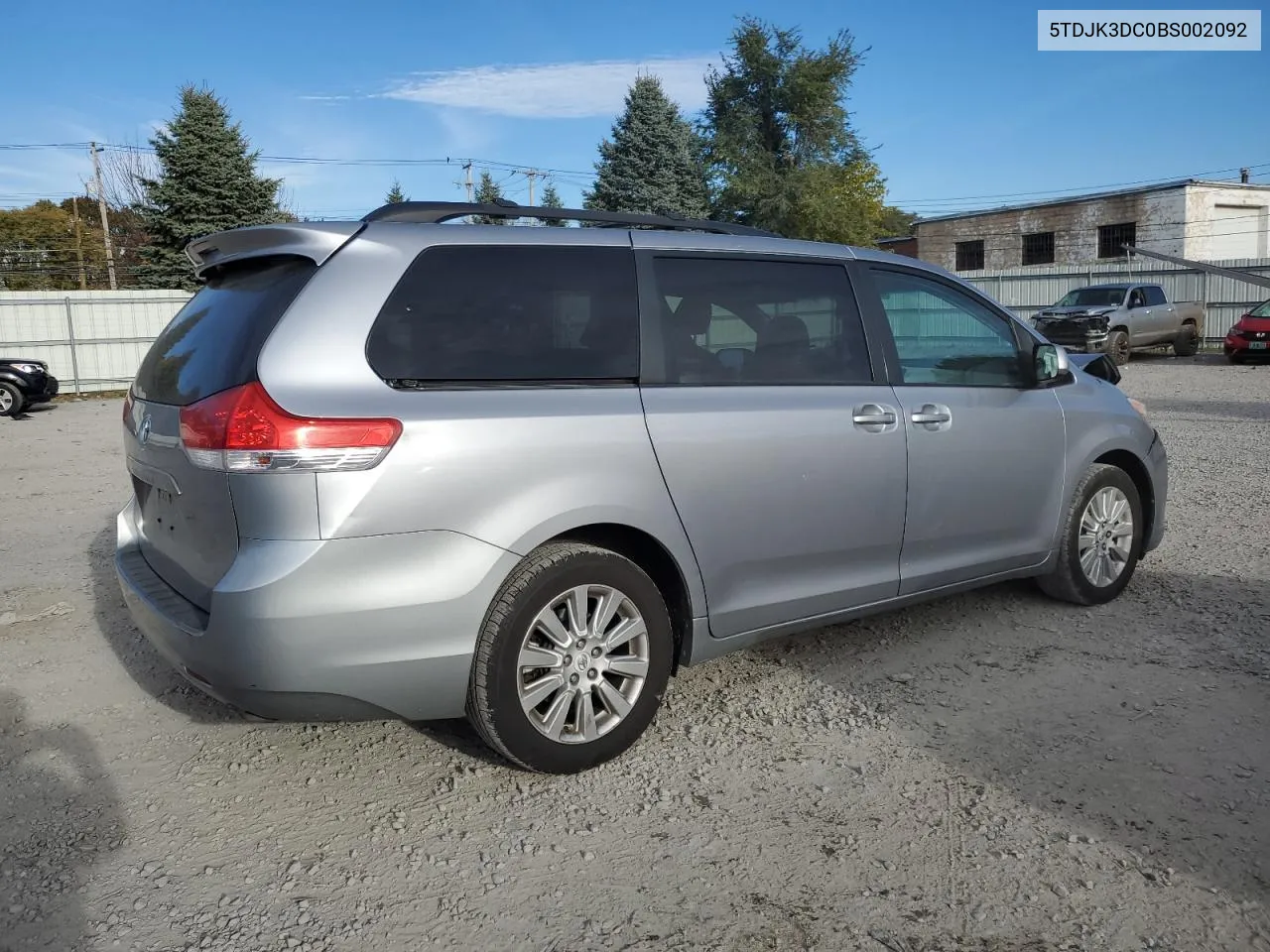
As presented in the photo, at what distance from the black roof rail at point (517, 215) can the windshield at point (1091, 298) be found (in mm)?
21662

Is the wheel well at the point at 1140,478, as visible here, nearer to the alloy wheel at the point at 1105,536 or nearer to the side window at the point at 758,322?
the alloy wheel at the point at 1105,536

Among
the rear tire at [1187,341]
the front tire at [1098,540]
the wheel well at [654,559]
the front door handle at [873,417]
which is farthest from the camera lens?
the rear tire at [1187,341]

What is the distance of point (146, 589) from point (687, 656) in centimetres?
187

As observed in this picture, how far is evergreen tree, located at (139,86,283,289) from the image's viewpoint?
103ft

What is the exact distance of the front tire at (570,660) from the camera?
10.5ft

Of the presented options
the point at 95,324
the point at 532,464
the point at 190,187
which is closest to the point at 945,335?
the point at 532,464

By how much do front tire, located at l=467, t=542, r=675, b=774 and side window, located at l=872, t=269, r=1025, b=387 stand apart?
1671 mm

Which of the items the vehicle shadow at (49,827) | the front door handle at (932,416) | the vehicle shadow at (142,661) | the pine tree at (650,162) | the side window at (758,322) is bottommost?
the vehicle shadow at (49,827)

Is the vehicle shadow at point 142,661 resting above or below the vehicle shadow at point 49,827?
above

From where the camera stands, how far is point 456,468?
10.0 ft

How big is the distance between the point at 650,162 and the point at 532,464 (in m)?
39.9

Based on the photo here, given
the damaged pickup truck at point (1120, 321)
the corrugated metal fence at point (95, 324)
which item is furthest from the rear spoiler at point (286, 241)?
the damaged pickup truck at point (1120, 321)

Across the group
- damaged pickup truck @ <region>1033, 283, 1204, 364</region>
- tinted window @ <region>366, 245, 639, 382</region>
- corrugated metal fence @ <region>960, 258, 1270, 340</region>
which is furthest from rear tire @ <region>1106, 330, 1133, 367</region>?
tinted window @ <region>366, 245, 639, 382</region>

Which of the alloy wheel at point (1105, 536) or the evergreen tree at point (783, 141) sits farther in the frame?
the evergreen tree at point (783, 141)
